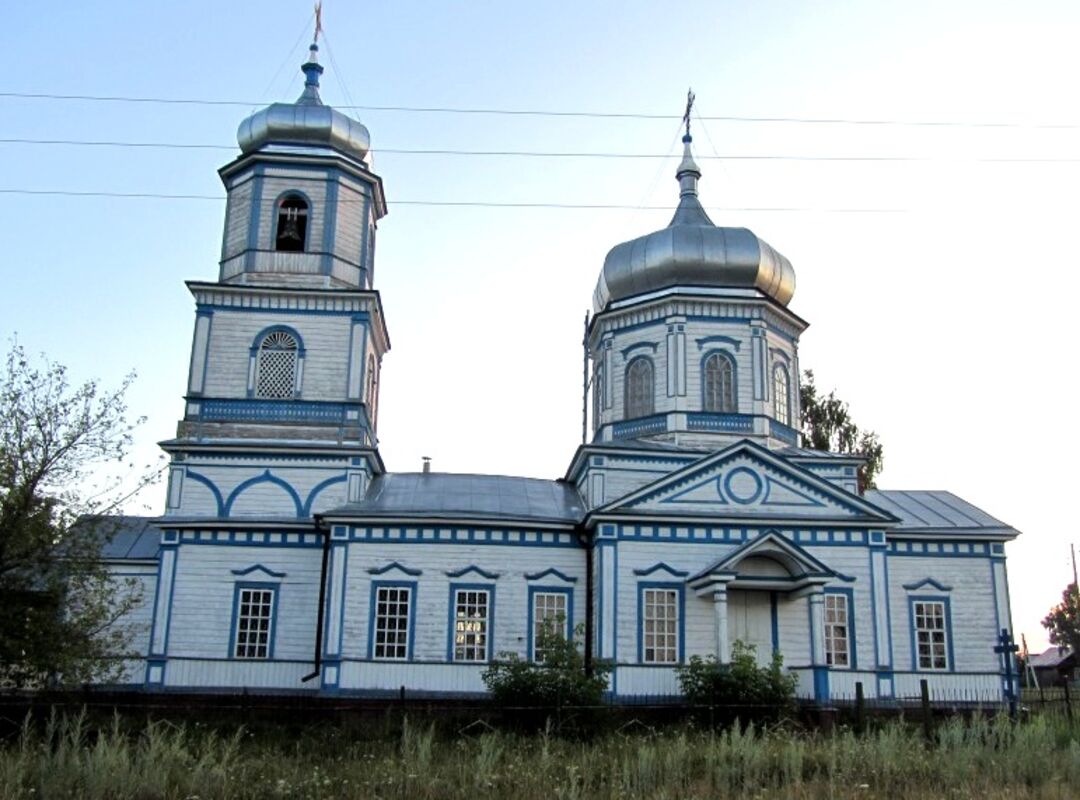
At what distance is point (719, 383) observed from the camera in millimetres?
25812

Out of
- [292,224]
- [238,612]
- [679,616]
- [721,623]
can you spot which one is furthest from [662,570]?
[292,224]

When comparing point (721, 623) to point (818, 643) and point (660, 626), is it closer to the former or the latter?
point (660, 626)

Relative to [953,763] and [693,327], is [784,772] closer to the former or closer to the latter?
[953,763]

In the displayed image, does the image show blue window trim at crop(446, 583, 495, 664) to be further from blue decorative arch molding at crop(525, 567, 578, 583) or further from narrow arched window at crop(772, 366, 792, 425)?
narrow arched window at crop(772, 366, 792, 425)

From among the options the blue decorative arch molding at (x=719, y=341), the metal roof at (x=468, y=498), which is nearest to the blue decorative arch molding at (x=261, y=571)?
the metal roof at (x=468, y=498)

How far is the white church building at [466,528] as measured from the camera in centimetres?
2177

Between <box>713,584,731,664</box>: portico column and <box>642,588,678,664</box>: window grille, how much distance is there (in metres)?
0.99

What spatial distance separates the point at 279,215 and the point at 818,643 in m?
14.5

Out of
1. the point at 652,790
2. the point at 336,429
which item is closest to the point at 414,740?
the point at 652,790

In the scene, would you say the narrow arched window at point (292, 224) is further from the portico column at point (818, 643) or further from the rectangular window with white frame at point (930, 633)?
the rectangular window with white frame at point (930, 633)

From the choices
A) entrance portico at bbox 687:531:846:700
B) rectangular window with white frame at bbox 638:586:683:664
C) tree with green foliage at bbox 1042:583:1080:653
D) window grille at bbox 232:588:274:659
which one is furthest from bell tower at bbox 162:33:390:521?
tree with green foliage at bbox 1042:583:1080:653

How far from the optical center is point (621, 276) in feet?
88.9

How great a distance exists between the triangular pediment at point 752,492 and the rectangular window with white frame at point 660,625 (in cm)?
165

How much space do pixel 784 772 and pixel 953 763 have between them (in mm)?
1865
